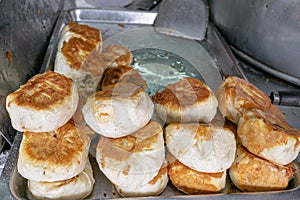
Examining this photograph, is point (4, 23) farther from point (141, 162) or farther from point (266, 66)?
point (266, 66)

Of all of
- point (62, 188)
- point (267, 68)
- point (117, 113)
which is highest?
point (117, 113)

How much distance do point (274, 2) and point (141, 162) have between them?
46.8 inches

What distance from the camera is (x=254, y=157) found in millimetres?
1284

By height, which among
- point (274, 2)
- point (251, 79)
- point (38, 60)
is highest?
point (274, 2)

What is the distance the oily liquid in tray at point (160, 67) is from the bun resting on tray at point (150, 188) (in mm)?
608

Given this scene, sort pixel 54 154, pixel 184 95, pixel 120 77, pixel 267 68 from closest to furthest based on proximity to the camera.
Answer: pixel 54 154
pixel 184 95
pixel 120 77
pixel 267 68

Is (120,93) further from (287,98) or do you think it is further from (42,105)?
(287,98)

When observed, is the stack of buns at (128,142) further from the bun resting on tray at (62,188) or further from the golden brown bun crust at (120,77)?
the golden brown bun crust at (120,77)

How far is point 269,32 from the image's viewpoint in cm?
189

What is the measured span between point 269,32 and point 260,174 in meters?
0.95

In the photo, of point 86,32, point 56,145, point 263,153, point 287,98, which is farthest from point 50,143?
point 287,98

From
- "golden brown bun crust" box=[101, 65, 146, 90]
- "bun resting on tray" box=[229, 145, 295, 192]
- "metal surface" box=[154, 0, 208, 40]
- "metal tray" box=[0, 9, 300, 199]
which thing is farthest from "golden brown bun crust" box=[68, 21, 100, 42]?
"bun resting on tray" box=[229, 145, 295, 192]

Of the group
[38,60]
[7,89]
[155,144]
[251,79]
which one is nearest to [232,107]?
[155,144]

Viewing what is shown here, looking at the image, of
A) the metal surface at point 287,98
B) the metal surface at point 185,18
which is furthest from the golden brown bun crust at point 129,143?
the metal surface at point 185,18
